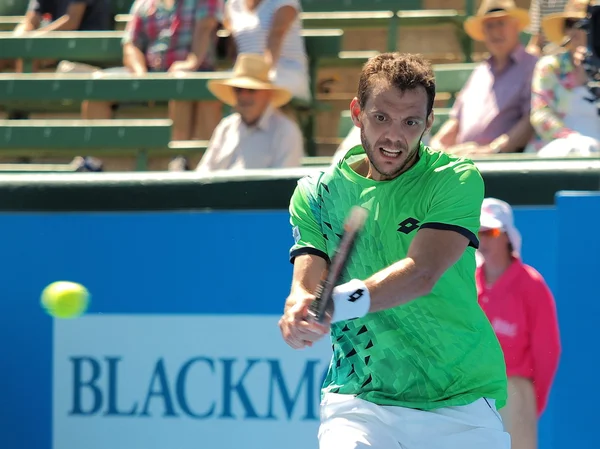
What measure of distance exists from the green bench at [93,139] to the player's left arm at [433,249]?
15.1 feet

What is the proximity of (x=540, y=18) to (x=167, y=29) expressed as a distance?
2652 millimetres

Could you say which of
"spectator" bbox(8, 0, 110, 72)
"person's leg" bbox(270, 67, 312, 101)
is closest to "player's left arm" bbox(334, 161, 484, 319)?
"person's leg" bbox(270, 67, 312, 101)

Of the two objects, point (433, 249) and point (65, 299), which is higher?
point (433, 249)

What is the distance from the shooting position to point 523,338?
15.5 feet

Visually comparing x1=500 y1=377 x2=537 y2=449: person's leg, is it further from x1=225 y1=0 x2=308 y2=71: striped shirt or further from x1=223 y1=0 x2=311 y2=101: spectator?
x1=225 y1=0 x2=308 y2=71: striped shirt

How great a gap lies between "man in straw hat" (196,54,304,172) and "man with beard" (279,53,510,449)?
3.17 m

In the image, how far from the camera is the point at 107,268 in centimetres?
564

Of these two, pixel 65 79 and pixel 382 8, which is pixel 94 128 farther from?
pixel 382 8

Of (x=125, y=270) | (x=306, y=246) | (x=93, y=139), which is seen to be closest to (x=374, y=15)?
(x=93, y=139)

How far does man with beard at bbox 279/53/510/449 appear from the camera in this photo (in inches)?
121

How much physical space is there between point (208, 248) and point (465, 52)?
11.6 feet

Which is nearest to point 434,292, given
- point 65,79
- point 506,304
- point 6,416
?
point 506,304

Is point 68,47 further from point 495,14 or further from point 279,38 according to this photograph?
point 495,14

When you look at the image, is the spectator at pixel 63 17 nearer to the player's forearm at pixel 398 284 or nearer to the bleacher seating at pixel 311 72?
the bleacher seating at pixel 311 72
